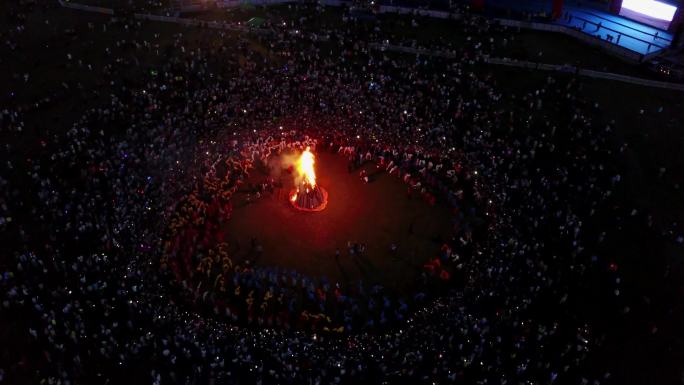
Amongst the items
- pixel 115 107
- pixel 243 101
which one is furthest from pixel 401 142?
pixel 115 107

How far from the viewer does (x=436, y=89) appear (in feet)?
120

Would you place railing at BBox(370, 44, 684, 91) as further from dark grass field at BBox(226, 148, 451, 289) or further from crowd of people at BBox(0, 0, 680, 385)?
dark grass field at BBox(226, 148, 451, 289)

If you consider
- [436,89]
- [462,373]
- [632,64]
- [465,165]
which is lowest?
[462,373]

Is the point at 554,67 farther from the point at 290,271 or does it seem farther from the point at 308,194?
the point at 290,271

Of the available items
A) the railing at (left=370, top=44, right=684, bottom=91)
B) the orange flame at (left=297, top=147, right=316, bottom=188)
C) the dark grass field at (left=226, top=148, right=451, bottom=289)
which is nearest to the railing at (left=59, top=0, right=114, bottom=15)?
the railing at (left=370, top=44, right=684, bottom=91)

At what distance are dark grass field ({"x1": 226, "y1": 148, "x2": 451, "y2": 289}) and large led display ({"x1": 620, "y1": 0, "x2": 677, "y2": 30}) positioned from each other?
94.5 ft

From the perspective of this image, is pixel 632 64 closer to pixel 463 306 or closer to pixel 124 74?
pixel 463 306

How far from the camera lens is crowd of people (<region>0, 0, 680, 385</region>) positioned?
2214 centimetres

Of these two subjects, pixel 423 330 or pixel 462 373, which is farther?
pixel 423 330

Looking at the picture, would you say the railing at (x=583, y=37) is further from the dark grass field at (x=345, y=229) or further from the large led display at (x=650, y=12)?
the dark grass field at (x=345, y=229)

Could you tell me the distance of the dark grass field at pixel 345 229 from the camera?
27953 mm

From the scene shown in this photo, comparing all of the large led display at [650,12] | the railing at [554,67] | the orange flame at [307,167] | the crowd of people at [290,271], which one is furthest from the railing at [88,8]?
the large led display at [650,12]

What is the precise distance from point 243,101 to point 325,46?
33.3ft

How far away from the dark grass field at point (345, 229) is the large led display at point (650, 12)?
2879 cm
